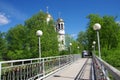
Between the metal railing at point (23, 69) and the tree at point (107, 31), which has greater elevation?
the tree at point (107, 31)

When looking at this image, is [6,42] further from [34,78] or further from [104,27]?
[34,78]

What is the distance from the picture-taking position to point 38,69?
39.2 ft

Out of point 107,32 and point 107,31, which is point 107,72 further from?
point 107,32

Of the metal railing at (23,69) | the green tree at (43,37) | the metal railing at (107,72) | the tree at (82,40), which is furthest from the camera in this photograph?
the tree at (82,40)

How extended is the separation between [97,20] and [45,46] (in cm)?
1547

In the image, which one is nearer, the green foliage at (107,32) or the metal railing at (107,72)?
the metal railing at (107,72)

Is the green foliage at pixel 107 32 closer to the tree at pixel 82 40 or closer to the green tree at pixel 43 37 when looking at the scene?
the green tree at pixel 43 37

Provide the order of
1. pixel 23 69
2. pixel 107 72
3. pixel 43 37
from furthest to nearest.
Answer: pixel 43 37, pixel 23 69, pixel 107 72

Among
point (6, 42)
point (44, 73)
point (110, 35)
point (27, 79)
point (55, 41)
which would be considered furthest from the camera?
point (6, 42)

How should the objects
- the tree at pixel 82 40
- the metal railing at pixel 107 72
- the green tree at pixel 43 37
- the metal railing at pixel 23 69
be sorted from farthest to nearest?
the tree at pixel 82 40 < the green tree at pixel 43 37 < the metal railing at pixel 23 69 < the metal railing at pixel 107 72

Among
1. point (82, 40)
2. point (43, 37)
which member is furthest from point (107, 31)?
point (82, 40)

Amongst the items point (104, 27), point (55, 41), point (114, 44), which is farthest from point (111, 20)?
point (55, 41)

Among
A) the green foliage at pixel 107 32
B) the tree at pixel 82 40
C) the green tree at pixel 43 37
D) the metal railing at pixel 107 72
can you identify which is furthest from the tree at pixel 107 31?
the metal railing at pixel 107 72

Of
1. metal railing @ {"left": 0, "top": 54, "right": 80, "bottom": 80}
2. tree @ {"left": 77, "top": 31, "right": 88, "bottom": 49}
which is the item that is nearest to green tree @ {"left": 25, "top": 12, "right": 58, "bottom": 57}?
metal railing @ {"left": 0, "top": 54, "right": 80, "bottom": 80}
